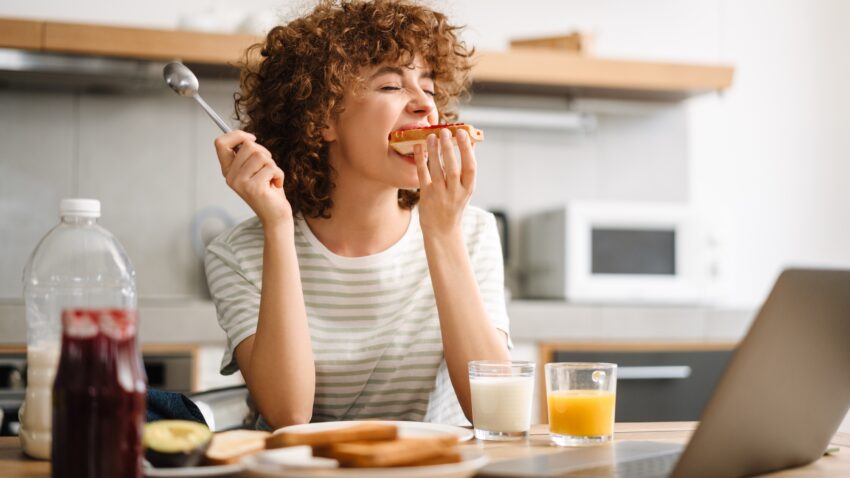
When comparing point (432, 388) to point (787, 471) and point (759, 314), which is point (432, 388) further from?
point (759, 314)

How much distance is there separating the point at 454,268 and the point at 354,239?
0.30 m

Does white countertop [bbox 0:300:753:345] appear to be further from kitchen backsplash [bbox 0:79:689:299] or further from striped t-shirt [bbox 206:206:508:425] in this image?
striped t-shirt [bbox 206:206:508:425]

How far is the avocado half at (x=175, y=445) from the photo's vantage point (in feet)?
2.81

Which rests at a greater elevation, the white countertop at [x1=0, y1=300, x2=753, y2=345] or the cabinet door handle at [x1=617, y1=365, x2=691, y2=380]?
the white countertop at [x1=0, y1=300, x2=753, y2=345]

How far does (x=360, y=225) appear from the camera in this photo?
1.72 m

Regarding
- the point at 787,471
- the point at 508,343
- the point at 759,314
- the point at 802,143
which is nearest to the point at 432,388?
the point at 508,343

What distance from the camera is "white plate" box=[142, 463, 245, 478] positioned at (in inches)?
32.2

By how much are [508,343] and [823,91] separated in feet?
10.6

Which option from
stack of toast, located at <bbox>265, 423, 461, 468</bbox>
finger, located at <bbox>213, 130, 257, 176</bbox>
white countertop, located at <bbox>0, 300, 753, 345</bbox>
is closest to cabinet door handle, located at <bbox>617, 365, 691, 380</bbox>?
white countertop, located at <bbox>0, 300, 753, 345</bbox>

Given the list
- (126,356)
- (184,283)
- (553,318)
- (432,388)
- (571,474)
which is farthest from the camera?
(184,283)

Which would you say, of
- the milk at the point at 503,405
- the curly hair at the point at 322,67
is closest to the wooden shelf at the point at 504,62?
the curly hair at the point at 322,67

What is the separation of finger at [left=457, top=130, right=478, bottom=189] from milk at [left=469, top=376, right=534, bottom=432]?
0.46 metres

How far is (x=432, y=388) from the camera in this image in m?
1.62

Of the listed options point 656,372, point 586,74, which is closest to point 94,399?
point 656,372
